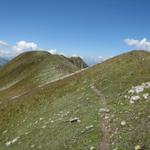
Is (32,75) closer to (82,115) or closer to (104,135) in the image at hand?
(82,115)

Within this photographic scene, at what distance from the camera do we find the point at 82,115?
94.1ft

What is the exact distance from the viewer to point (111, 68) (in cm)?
4819

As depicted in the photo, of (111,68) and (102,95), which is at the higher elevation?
(111,68)

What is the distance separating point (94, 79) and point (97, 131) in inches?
883

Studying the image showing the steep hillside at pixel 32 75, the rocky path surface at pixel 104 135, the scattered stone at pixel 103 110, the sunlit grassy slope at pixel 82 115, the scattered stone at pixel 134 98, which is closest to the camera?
the rocky path surface at pixel 104 135

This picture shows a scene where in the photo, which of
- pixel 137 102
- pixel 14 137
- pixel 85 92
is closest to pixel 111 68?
pixel 85 92

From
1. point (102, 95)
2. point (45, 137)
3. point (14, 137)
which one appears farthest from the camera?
point (102, 95)

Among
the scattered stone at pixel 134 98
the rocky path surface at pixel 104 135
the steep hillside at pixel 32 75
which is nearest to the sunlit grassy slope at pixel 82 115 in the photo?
the rocky path surface at pixel 104 135

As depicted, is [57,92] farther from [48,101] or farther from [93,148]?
[93,148]

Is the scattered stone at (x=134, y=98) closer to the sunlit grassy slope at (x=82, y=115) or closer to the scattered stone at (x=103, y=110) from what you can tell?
the sunlit grassy slope at (x=82, y=115)

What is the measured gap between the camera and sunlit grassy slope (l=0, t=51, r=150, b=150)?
2189 centimetres

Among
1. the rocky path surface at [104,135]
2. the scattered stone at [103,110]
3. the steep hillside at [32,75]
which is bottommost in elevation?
the rocky path surface at [104,135]

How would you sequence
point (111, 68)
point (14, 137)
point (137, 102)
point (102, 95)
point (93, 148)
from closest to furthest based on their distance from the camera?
point (93, 148), point (137, 102), point (14, 137), point (102, 95), point (111, 68)

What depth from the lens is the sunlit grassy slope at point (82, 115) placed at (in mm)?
21888
